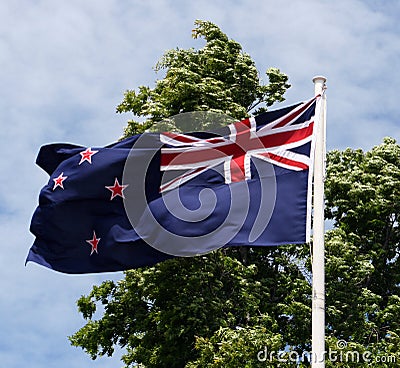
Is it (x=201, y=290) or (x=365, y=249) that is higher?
(x=365, y=249)

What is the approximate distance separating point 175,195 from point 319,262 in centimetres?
303

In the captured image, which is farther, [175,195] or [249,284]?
[249,284]

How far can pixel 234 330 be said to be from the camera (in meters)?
20.6

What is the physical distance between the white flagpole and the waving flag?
0.83ft

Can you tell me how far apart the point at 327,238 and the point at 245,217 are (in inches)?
408

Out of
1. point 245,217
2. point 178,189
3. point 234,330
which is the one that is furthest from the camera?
point 234,330

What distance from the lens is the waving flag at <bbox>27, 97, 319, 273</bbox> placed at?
13.0 metres

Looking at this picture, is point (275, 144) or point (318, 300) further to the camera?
point (275, 144)

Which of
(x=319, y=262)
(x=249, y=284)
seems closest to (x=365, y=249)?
(x=249, y=284)

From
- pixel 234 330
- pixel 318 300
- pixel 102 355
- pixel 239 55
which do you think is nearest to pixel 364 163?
pixel 239 55

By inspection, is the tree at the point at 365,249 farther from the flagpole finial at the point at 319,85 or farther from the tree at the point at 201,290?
the flagpole finial at the point at 319,85

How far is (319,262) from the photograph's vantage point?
12.0 meters

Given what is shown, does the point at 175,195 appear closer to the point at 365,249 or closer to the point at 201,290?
the point at 201,290

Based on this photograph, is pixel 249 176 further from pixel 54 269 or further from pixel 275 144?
pixel 54 269
